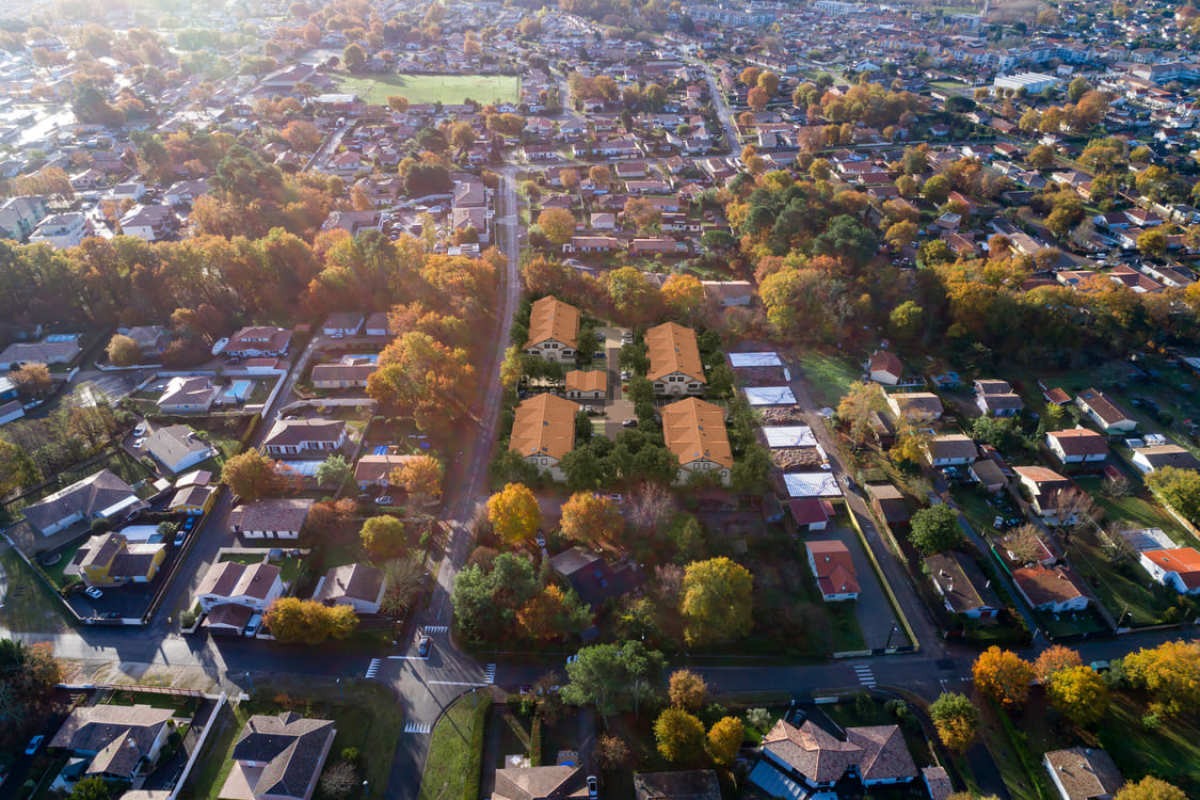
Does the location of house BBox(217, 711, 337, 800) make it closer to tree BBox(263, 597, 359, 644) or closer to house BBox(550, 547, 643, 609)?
tree BBox(263, 597, 359, 644)

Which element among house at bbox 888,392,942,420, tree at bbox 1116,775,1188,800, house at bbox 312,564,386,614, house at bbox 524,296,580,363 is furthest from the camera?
house at bbox 524,296,580,363

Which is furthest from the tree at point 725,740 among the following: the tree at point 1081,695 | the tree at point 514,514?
the tree at point 1081,695

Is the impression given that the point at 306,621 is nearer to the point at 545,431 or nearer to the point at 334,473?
the point at 334,473

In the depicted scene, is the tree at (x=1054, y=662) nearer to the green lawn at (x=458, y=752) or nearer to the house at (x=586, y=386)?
the green lawn at (x=458, y=752)

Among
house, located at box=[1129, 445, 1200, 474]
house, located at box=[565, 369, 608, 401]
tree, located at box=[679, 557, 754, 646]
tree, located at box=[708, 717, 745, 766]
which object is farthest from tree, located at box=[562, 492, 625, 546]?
house, located at box=[1129, 445, 1200, 474]

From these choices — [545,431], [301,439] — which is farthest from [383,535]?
[301,439]

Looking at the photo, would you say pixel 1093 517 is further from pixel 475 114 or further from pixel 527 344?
pixel 475 114
